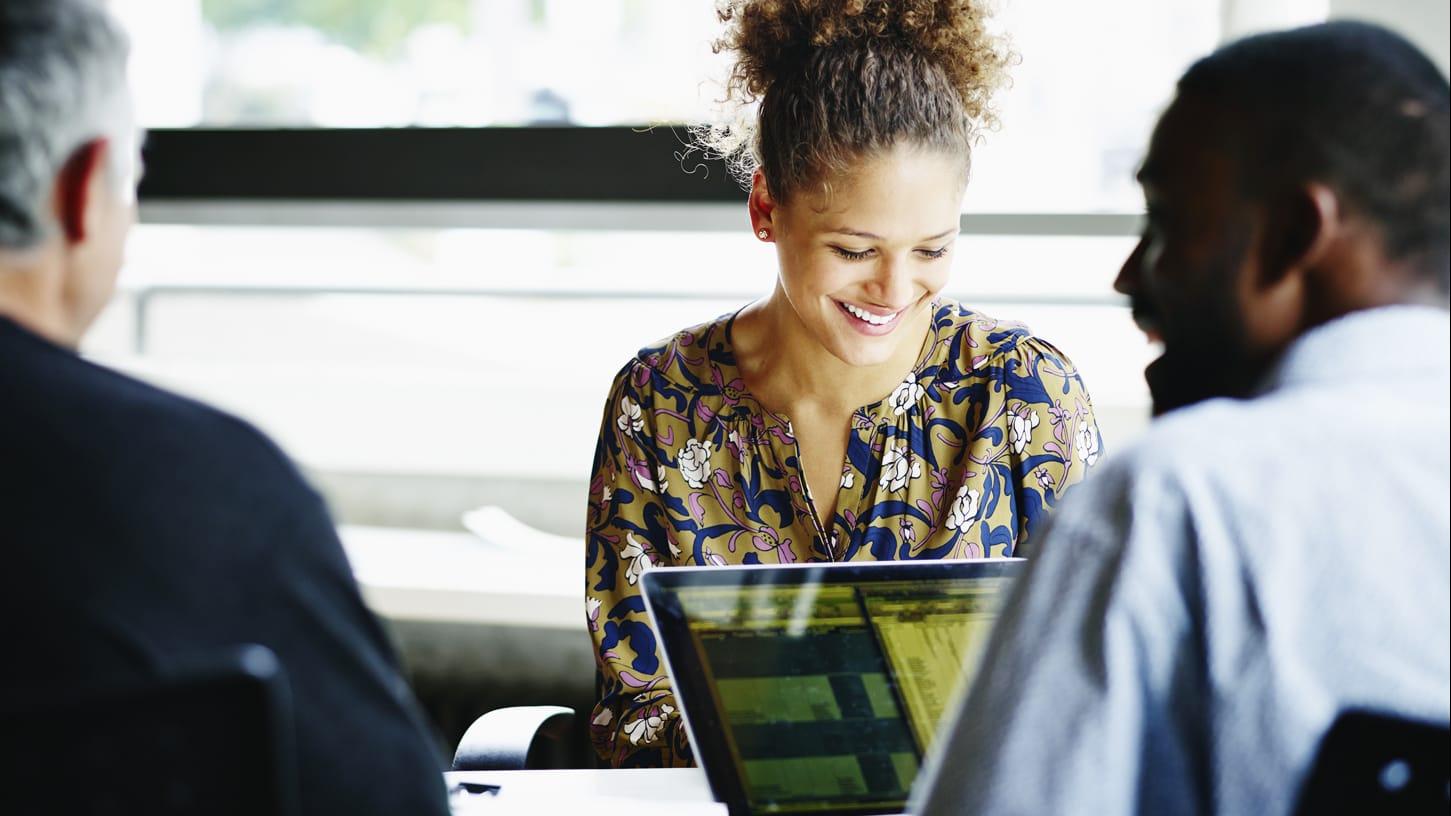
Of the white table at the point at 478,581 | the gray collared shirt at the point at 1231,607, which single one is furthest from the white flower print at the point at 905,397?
the gray collared shirt at the point at 1231,607

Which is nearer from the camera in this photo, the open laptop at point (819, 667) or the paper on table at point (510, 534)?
the open laptop at point (819, 667)

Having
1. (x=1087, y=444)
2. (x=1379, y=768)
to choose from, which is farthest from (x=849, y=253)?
(x=1379, y=768)

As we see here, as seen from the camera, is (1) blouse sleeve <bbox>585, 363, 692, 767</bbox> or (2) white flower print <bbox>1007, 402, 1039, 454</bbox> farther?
(2) white flower print <bbox>1007, 402, 1039, 454</bbox>

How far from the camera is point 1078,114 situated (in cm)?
251

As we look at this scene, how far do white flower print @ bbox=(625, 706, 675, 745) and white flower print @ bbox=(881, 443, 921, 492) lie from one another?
15.3 inches

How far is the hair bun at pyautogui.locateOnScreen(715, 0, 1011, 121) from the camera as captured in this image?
1.71 m

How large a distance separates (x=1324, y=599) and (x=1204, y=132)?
27 centimetres

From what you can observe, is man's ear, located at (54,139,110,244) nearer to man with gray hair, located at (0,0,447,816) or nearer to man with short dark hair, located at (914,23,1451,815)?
man with gray hair, located at (0,0,447,816)

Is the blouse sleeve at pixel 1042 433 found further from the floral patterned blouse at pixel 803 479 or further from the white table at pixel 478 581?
the white table at pixel 478 581

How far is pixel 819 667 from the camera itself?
1.13 metres

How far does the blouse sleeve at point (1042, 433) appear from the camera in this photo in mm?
1705

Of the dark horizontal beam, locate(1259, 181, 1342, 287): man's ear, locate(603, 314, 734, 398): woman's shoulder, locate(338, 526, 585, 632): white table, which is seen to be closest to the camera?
locate(1259, 181, 1342, 287): man's ear

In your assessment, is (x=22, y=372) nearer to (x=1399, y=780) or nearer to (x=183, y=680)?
(x=183, y=680)

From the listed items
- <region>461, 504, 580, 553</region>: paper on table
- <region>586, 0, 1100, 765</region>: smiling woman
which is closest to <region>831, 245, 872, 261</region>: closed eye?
<region>586, 0, 1100, 765</region>: smiling woman
